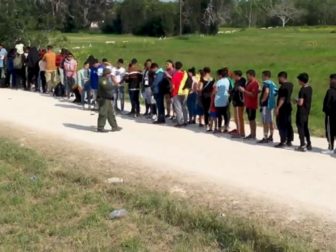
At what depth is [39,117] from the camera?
725 inches

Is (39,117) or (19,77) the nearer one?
(39,117)

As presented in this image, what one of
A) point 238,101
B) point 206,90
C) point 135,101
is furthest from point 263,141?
point 135,101

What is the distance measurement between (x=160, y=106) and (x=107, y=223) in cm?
778

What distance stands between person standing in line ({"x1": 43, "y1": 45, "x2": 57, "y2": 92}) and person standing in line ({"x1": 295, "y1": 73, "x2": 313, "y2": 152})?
11.0 metres

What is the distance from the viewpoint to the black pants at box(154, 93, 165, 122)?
17.0m

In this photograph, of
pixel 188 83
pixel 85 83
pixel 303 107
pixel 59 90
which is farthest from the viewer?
pixel 59 90

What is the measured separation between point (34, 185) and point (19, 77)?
13.7 metres

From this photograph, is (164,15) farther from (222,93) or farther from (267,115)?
(267,115)

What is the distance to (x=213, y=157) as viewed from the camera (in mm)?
12828

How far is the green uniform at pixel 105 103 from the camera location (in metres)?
15.7

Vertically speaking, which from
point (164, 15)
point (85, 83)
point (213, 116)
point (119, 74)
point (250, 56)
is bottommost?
point (250, 56)

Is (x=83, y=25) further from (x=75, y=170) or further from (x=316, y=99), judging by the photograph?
(x=75, y=170)

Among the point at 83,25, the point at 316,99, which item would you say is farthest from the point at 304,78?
the point at 83,25

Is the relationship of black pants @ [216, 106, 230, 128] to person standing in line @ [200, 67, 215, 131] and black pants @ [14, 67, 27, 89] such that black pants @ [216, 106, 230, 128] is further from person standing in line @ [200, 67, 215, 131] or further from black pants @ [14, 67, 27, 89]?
black pants @ [14, 67, 27, 89]
